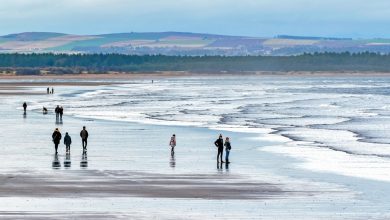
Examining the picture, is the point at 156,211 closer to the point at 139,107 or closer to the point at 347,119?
the point at 347,119

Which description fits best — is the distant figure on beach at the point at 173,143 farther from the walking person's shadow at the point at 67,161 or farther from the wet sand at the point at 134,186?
the wet sand at the point at 134,186

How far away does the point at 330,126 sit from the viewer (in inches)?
2459

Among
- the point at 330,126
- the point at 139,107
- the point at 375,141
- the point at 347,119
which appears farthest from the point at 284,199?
the point at 139,107

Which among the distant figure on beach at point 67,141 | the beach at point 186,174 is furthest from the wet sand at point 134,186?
the distant figure on beach at point 67,141

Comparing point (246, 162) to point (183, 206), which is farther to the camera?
point (246, 162)

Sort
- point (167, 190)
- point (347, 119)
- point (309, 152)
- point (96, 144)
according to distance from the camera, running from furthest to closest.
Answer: point (347, 119)
point (96, 144)
point (309, 152)
point (167, 190)

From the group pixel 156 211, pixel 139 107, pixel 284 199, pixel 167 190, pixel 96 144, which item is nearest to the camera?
pixel 156 211

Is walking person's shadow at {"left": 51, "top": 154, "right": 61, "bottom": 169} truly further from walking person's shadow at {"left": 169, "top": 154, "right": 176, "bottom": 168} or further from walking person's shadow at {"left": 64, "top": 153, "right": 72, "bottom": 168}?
walking person's shadow at {"left": 169, "top": 154, "right": 176, "bottom": 168}

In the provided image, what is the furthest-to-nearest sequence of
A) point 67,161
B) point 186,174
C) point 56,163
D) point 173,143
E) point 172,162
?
point 173,143 < point 67,161 < point 172,162 < point 56,163 < point 186,174

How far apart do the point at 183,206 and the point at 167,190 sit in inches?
130

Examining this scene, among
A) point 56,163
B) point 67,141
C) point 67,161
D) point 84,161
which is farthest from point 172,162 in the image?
point 67,141

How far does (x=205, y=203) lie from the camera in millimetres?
28453

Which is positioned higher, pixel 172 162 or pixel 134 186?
pixel 134 186

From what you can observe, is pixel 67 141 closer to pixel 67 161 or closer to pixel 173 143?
pixel 67 161
